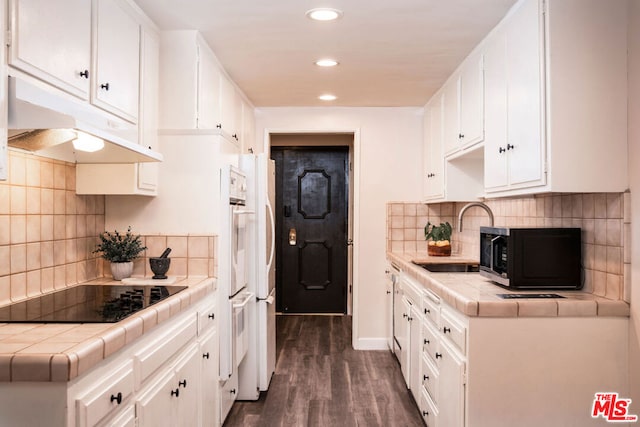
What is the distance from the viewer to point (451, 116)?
357 centimetres

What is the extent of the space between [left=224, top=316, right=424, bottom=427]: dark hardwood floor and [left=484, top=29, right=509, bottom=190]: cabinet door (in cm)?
155

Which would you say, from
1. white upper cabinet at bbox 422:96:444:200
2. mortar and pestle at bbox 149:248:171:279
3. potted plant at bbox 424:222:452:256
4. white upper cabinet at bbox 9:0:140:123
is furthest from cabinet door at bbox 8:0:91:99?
potted plant at bbox 424:222:452:256

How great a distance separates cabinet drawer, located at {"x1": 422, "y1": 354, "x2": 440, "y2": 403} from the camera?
255 cm

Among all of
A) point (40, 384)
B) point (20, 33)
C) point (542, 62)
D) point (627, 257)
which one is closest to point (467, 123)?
point (542, 62)

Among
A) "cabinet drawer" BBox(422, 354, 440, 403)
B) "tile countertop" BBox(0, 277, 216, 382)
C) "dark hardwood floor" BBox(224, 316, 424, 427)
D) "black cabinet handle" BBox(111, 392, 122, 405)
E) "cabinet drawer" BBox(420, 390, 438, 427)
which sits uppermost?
"tile countertop" BBox(0, 277, 216, 382)

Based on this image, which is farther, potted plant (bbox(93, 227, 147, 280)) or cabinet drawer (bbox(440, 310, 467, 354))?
potted plant (bbox(93, 227, 147, 280))

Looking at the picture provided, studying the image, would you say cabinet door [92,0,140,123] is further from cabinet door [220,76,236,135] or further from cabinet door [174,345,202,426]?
cabinet door [174,345,202,426]

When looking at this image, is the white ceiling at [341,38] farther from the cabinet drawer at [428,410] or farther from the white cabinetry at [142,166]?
the cabinet drawer at [428,410]

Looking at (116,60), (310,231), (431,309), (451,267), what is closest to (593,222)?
(431,309)

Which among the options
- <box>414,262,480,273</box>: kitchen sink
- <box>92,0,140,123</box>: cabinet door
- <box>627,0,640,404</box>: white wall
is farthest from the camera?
<box>414,262,480,273</box>: kitchen sink

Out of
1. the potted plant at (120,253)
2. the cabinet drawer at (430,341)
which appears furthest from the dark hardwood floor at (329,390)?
the potted plant at (120,253)

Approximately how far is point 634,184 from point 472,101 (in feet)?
4.21

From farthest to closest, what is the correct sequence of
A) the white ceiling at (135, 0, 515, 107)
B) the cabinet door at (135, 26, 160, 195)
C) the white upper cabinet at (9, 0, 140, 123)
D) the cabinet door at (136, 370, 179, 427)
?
the cabinet door at (135, 26, 160, 195) → the white ceiling at (135, 0, 515, 107) → the cabinet door at (136, 370, 179, 427) → the white upper cabinet at (9, 0, 140, 123)

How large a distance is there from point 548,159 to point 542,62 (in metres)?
0.41
